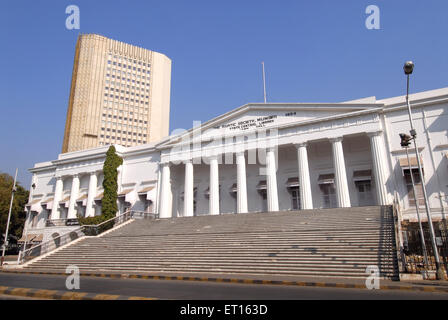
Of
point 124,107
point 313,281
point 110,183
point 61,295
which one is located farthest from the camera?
point 124,107

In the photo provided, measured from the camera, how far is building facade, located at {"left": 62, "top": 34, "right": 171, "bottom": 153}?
82125 mm

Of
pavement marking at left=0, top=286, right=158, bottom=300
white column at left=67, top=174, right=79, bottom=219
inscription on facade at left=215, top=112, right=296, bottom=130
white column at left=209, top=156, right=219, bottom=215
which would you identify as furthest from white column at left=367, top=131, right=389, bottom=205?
white column at left=67, top=174, right=79, bottom=219

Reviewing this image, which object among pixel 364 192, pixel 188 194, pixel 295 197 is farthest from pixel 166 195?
pixel 364 192

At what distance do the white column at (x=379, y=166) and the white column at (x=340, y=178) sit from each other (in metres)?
2.20

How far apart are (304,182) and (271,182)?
2789mm

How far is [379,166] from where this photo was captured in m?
23.9

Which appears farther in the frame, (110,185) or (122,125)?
(122,125)

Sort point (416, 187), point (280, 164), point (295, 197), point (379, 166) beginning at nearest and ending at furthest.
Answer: point (416, 187) < point (379, 166) < point (295, 197) < point (280, 164)

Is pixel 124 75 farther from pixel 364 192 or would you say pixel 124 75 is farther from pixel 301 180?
pixel 364 192

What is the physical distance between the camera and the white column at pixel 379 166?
23531 millimetres

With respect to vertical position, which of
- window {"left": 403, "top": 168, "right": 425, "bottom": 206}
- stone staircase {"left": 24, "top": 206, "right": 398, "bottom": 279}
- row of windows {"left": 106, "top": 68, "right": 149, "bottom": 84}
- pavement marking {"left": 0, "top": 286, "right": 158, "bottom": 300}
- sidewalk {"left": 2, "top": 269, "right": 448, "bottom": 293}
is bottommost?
sidewalk {"left": 2, "top": 269, "right": 448, "bottom": 293}

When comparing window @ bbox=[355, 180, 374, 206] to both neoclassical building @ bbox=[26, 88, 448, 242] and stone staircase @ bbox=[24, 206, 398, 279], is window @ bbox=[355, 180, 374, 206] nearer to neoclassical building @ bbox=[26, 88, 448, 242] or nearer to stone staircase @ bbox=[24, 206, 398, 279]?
neoclassical building @ bbox=[26, 88, 448, 242]

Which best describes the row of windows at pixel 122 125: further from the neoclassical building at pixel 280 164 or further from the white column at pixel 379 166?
the white column at pixel 379 166
